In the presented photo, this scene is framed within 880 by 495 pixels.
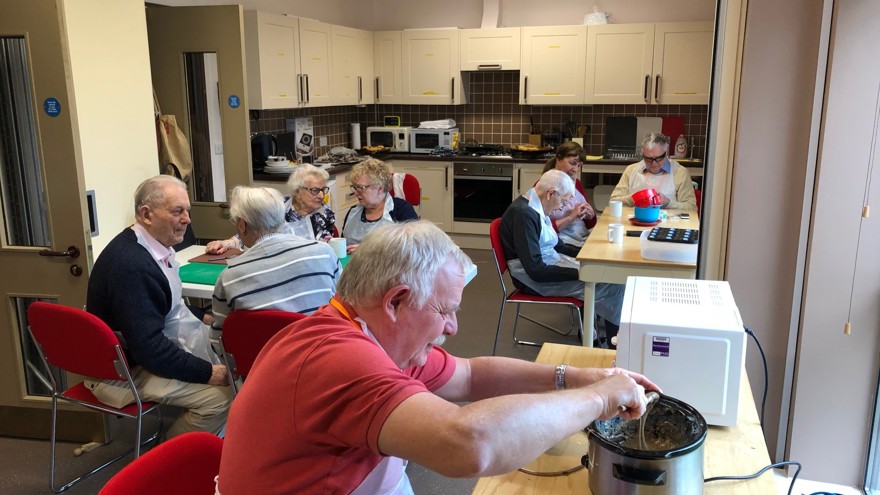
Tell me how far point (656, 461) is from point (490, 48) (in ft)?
18.7

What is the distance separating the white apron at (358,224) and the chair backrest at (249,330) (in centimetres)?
147

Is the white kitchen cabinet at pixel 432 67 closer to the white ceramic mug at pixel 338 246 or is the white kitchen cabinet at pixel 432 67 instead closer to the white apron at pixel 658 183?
the white apron at pixel 658 183

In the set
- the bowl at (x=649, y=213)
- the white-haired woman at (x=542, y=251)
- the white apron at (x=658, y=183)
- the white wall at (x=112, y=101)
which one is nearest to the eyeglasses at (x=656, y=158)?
the white apron at (x=658, y=183)

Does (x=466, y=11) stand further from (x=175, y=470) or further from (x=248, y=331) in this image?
(x=175, y=470)

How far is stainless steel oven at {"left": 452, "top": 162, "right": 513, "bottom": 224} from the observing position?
252 inches

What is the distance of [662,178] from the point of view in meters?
4.88

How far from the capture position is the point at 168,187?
256 centimetres

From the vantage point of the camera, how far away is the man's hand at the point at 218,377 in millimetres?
2547

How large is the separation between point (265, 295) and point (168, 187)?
0.62 meters

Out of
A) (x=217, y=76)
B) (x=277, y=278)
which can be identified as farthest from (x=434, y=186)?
(x=277, y=278)

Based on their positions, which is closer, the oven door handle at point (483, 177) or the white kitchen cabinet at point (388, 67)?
the oven door handle at point (483, 177)

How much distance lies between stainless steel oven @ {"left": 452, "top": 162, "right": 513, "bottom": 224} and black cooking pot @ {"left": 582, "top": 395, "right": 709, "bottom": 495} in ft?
16.7

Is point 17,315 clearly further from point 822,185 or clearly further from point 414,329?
point 822,185

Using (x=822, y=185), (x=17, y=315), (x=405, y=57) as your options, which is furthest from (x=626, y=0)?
(x=17, y=315)
